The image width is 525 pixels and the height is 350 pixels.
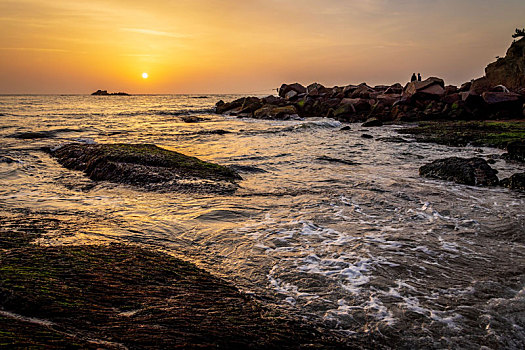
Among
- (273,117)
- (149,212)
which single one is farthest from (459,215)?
(273,117)

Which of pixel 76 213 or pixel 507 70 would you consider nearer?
pixel 76 213

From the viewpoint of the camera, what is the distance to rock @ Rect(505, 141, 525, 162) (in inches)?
409

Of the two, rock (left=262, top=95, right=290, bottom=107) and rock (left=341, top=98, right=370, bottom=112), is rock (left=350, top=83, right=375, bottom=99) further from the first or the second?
rock (left=262, top=95, right=290, bottom=107)

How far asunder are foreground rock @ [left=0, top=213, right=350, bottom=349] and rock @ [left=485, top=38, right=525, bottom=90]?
33.8 metres

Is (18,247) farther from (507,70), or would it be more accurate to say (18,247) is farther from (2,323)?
(507,70)

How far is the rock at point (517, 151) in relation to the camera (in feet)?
34.1

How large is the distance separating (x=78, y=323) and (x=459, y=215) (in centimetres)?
557

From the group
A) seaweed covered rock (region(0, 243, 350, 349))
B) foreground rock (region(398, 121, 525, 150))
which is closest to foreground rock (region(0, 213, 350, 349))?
seaweed covered rock (region(0, 243, 350, 349))

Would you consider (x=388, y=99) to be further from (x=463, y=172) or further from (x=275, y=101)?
(x=463, y=172)

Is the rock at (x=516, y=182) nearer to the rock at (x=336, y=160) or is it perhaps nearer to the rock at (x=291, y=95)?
the rock at (x=336, y=160)

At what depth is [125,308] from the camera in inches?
104

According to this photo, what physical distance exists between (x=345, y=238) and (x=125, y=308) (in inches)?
118

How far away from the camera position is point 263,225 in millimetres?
5195

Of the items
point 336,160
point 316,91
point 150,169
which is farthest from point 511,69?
point 150,169
